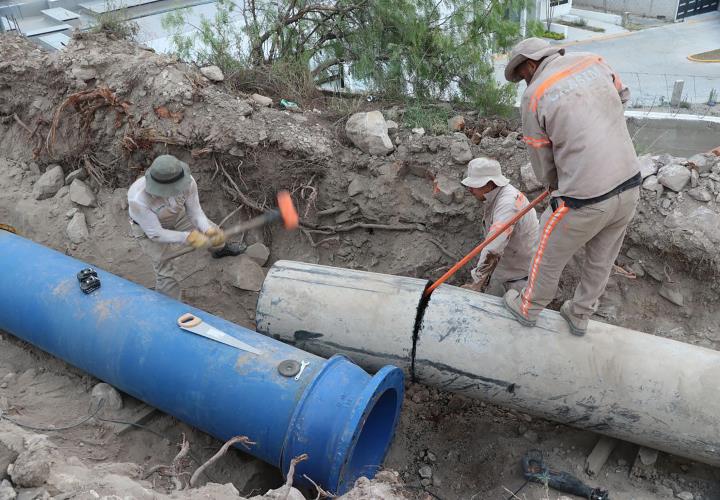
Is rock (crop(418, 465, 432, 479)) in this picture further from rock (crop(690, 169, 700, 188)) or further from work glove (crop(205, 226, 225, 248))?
rock (crop(690, 169, 700, 188))

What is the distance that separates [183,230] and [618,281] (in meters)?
3.62

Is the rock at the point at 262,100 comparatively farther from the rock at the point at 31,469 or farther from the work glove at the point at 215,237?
the rock at the point at 31,469

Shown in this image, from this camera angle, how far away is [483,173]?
14.0 ft

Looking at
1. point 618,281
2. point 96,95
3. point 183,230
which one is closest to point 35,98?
point 96,95

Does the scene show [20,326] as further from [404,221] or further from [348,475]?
[404,221]

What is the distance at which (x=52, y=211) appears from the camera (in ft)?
18.8

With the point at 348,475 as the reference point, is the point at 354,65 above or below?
above

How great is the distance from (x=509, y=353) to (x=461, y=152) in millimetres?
2031

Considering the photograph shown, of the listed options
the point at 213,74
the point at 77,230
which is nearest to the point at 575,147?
the point at 213,74

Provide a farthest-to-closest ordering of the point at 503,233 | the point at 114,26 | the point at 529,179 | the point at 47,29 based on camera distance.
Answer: the point at 47,29, the point at 114,26, the point at 529,179, the point at 503,233

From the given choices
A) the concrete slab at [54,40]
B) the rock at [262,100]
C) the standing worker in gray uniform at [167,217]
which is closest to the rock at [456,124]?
the rock at [262,100]

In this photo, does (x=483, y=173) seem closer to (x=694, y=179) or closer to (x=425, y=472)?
(x=694, y=179)

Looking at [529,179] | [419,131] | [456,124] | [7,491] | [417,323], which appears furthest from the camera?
[456,124]

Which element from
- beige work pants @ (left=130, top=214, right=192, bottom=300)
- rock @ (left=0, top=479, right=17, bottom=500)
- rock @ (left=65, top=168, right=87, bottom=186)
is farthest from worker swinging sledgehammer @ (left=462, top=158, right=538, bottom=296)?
rock @ (left=65, top=168, right=87, bottom=186)
